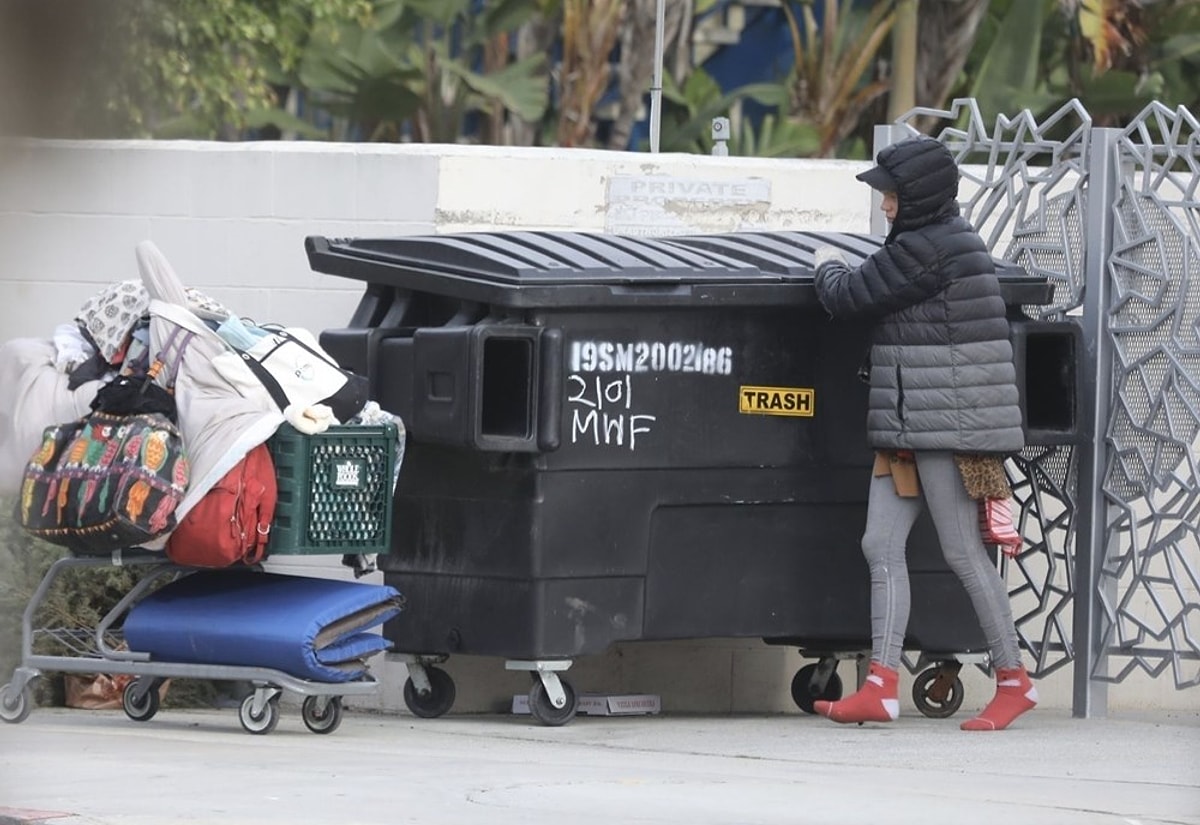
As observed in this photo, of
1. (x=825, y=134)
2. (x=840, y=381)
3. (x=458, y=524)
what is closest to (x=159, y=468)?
(x=458, y=524)

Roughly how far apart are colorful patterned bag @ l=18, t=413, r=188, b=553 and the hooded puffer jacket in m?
1.99

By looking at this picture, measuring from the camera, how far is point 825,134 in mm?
17062

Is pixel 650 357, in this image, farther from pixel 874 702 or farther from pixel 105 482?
pixel 105 482

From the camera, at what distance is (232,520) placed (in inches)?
199

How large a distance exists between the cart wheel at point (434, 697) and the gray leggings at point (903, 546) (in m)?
1.39

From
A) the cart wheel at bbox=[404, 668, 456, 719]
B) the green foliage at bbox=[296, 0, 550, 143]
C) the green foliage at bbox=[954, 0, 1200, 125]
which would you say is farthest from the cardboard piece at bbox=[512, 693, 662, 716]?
the green foliage at bbox=[296, 0, 550, 143]

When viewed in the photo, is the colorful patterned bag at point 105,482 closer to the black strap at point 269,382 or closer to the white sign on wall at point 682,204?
the black strap at point 269,382

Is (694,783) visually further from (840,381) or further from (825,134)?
(825,134)

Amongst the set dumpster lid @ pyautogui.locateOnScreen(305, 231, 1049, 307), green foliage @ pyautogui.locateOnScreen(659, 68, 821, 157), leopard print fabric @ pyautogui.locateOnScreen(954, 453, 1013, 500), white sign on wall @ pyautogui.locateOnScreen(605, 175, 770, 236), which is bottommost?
leopard print fabric @ pyautogui.locateOnScreen(954, 453, 1013, 500)

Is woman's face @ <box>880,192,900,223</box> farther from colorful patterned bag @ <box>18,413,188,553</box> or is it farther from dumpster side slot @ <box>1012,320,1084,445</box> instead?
colorful patterned bag @ <box>18,413,188,553</box>

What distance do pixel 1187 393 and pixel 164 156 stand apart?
11.5ft

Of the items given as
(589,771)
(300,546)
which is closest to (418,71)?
(300,546)

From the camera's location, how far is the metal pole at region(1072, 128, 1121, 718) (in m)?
6.27

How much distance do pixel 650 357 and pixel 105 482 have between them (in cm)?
163
